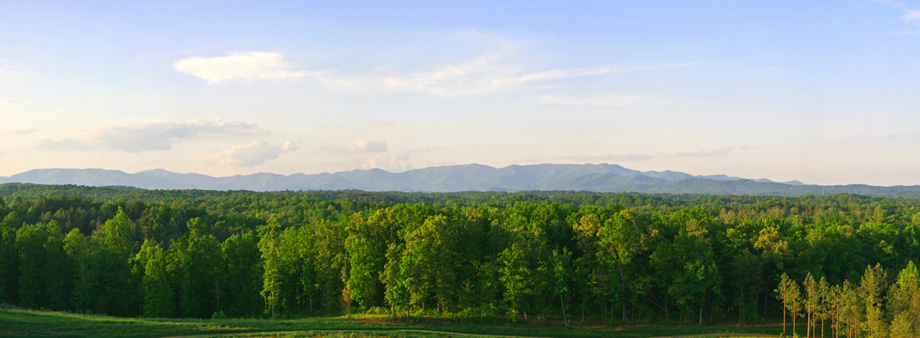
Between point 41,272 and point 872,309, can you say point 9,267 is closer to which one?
point 41,272

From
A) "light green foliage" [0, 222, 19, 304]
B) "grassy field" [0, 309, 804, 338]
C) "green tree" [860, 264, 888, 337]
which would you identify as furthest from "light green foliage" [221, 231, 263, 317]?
"green tree" [860, 264, 888, 337]

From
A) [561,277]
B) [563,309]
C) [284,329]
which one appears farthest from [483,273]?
[284,329]

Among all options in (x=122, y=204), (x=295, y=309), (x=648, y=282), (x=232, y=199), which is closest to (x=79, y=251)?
(x=295, y=309)

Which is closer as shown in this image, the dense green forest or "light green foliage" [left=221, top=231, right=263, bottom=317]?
the dense green forest

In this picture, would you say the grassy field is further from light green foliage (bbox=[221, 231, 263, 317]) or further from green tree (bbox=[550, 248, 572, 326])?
light green foliage (bbox=[221, 231, 263, 317])

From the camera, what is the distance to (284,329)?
146ft

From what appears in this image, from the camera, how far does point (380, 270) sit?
6022 cm

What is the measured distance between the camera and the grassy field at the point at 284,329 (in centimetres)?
3859

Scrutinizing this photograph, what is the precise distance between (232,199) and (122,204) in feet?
202

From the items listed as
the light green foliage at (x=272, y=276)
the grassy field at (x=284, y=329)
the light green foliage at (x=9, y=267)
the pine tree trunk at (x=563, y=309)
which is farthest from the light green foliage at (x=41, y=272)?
the pine tree trunk at (x=563, y=309)

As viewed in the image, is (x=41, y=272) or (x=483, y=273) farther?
(x=41, y=272)

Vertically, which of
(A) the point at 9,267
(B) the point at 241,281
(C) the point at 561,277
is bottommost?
(B) the point at 241,281

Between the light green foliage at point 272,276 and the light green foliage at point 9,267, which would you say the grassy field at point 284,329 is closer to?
the light green foliage at point 272,276

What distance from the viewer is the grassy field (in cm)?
3859
